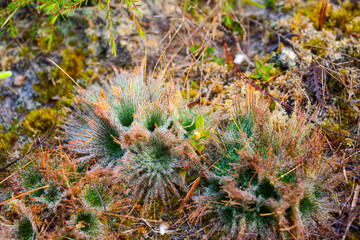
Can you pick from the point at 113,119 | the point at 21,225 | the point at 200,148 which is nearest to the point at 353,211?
the point at 200,148

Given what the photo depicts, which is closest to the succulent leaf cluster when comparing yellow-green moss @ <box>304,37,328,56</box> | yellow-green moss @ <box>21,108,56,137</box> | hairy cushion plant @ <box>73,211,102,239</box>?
hairy cushion plant @ <box>73,211,102,239</box>

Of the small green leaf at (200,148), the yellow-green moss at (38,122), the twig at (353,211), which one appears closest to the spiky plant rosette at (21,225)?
the yellow-green moss at (38,122)

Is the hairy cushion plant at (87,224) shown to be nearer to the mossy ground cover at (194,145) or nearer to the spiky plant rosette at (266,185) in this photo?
the mossy ground cover at (194,145)

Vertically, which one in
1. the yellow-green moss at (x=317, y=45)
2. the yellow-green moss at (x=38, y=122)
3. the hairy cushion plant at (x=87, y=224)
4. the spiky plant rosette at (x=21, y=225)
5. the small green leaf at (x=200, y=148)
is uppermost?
the yellow-green moss at (x=317, y=45)

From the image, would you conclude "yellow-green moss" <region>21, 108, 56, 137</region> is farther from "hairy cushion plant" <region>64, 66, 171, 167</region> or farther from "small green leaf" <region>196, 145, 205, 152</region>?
"small green leaf" <region>196, 145, 205, 152</region>

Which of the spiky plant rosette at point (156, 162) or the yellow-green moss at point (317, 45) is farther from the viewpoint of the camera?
the yellow-green moss at point (317, 45)

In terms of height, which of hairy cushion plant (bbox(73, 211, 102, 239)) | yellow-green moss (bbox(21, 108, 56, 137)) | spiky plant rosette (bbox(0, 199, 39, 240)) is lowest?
hairy cushion plant (bbox(73, 211, 102, 239))
